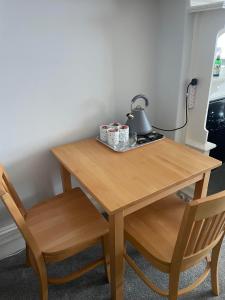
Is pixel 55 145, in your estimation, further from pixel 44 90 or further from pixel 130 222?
pixel 130 222

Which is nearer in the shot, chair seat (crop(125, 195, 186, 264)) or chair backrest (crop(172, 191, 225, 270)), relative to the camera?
chair backrest (crop(172, 191, 225, 270))

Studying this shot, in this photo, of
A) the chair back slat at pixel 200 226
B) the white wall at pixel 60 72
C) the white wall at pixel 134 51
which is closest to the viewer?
the chair back slat at pixel 200 226

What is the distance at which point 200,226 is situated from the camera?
871 mm

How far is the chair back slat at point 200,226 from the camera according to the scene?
0.78 metres

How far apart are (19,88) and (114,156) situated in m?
0.68

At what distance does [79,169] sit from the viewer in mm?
1250

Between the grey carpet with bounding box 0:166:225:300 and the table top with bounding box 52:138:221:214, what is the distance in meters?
0.71

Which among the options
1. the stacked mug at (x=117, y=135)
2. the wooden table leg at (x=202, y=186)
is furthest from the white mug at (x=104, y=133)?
the wooden table leg at (x=202, y=186)

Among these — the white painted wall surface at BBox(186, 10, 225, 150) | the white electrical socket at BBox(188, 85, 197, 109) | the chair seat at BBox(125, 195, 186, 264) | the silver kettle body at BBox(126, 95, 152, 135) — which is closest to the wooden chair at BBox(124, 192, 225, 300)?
the chair seat at BBox(125, 195, 186, 264)

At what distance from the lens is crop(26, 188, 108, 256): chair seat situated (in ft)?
3.69

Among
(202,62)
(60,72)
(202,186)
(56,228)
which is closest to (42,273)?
(56,228)

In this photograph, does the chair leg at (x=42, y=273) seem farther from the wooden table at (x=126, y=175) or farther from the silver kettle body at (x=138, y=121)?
the silver kettle body at (x=138, y=121)

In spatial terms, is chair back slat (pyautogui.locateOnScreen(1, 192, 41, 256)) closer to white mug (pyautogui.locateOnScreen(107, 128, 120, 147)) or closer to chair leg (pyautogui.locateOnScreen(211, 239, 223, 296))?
white mug (pyautogui.locateOnScreen(107, 128, 120, 147))

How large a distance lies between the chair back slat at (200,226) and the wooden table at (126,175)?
0.24 metres
